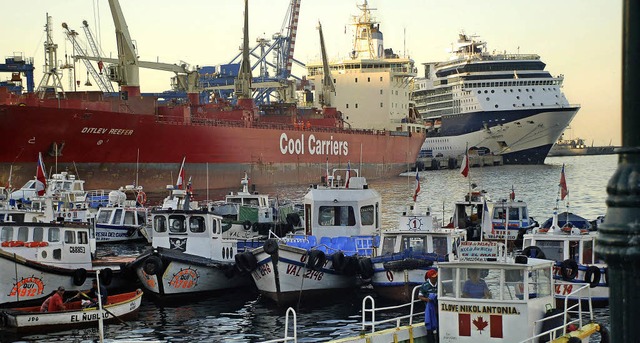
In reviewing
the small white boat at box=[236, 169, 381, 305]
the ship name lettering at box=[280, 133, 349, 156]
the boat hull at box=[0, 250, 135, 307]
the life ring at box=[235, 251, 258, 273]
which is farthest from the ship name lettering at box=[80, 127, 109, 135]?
the life ring at box=[235, 251, 258, 273]

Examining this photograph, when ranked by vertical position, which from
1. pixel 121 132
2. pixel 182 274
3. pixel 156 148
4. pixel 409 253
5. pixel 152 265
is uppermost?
pixel 121 132

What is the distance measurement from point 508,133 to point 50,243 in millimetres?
96093

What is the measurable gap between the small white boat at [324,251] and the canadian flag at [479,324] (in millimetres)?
7553

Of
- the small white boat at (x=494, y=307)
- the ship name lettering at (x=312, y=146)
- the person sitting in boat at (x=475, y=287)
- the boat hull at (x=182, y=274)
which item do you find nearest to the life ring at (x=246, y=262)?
the boat hull at (x=182, y=274)

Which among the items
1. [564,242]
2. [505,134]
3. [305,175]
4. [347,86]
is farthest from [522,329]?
[505,134]

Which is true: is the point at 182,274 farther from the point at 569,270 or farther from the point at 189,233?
the point at 569,270

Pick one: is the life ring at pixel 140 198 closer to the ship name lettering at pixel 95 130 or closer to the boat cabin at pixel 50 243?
the ship name lettering at pixel 95 130

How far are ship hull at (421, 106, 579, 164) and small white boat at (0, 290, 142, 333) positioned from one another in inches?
3718

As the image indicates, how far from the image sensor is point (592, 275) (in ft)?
63.0

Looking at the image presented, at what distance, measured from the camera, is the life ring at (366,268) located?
20.3 metres

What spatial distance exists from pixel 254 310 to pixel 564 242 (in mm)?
6718

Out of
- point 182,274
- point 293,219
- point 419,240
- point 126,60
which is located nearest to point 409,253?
point 419,240

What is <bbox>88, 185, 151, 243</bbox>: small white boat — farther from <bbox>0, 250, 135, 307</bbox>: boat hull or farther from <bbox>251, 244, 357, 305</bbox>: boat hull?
<bbox>251, 244, 357, 305</bbox>: boat hull

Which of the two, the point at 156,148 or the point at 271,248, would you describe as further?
the point at 156,148
